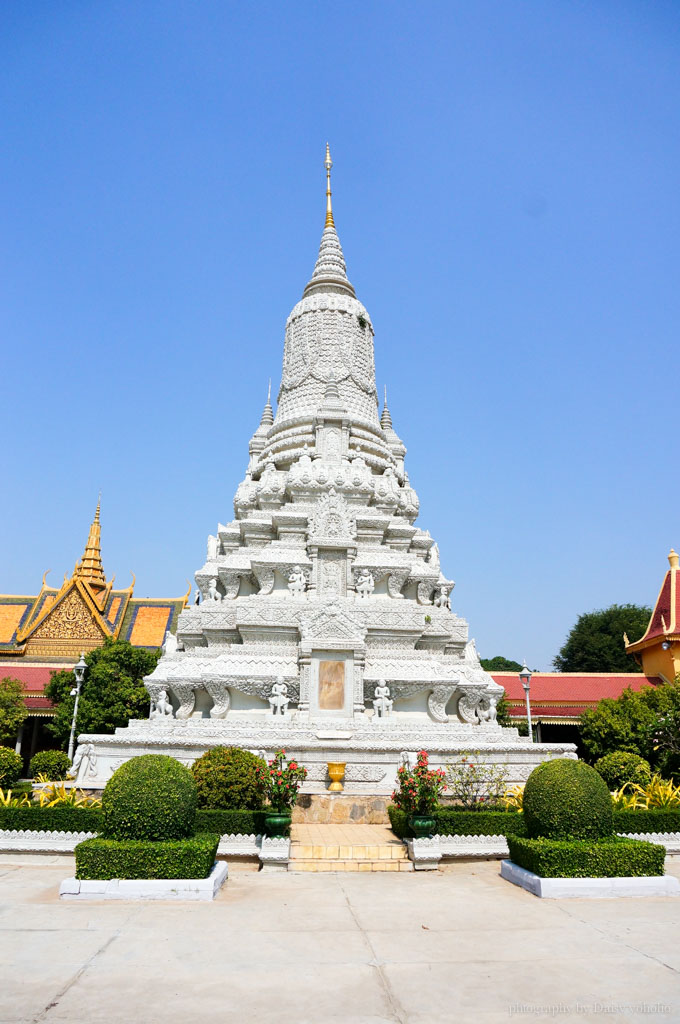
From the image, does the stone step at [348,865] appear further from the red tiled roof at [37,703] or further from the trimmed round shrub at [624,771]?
Answer: the red tiled roof at [37,703]

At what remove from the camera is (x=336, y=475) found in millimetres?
21984

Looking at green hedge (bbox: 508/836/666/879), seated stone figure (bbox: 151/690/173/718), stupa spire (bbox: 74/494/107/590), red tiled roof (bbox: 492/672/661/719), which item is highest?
stupa spire (bbox: 74/494/107/590)

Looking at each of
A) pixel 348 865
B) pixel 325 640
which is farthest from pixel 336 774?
pixel 348 865

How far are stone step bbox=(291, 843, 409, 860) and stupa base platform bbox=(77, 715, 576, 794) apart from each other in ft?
10.0

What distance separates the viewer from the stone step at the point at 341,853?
38.5 feet

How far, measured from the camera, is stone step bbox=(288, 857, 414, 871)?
11461mm

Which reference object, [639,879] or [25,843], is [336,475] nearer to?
[25,843]

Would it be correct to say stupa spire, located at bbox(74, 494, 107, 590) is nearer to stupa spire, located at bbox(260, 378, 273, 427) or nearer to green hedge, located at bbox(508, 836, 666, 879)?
stupa spire, located at bbox(260, 378, 273, 427)

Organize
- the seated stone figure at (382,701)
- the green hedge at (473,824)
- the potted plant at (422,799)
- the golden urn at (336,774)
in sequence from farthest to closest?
the seated stone figure at (382,701) → the golden urn at (336,774) → the green hedge at (473,824) → the potted plant at (422,799)

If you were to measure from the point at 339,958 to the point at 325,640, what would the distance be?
1128cm

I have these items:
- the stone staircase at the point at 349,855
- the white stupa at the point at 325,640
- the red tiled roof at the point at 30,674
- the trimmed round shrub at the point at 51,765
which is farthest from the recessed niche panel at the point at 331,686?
the red tiled roof at the point at 30,674

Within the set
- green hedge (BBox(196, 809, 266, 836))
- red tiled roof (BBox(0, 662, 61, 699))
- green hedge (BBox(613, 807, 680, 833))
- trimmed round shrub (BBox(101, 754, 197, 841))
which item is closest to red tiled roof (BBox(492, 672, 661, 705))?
green hedge (BBox(613, 807, 680, 833))

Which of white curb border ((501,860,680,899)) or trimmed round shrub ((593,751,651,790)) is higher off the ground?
trimmed round shrub ((593,751,651,790))

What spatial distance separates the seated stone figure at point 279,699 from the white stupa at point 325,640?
35mm
